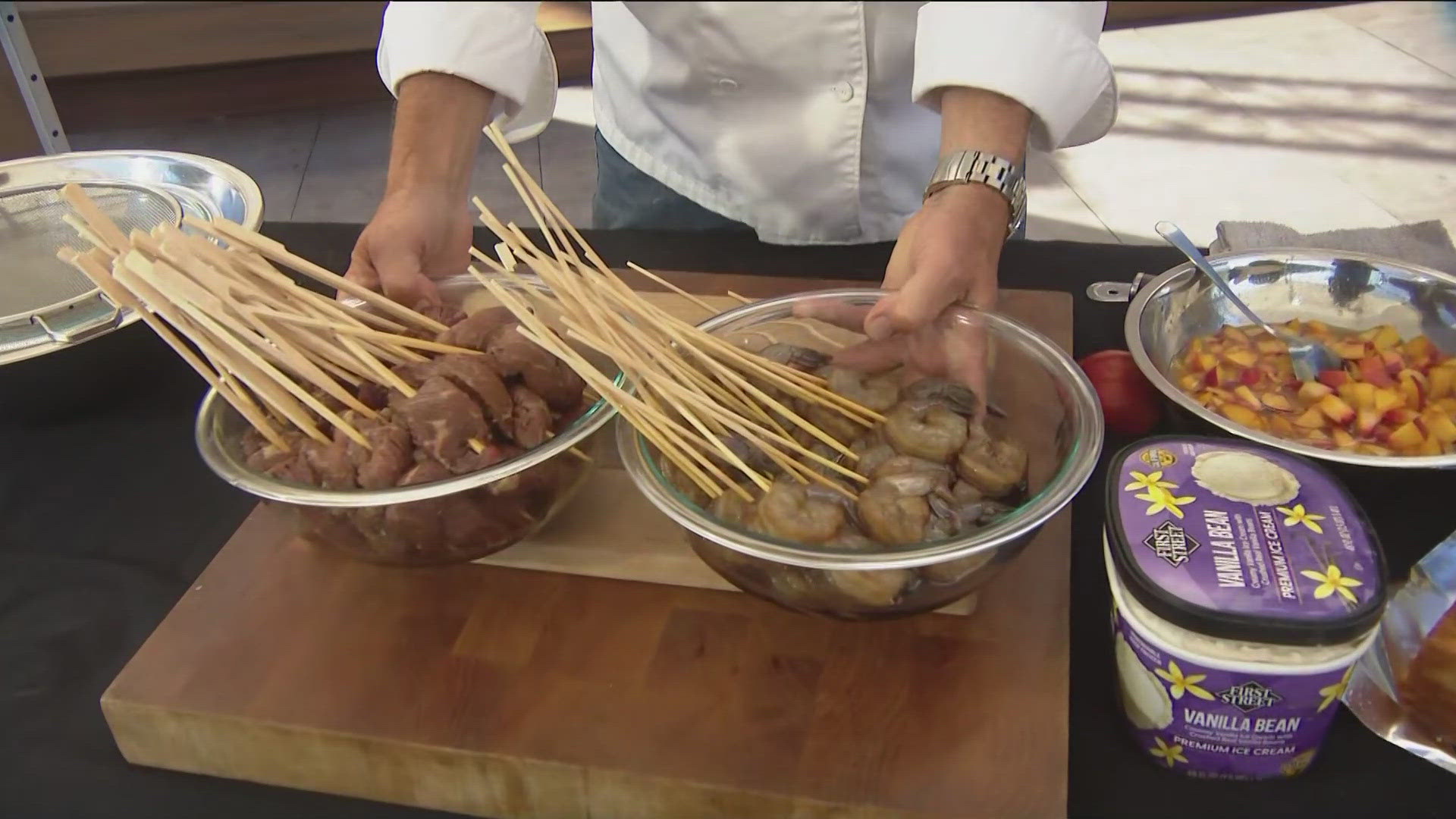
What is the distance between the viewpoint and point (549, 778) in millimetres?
757

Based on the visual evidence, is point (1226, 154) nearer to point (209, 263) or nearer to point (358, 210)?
point (358, 210)

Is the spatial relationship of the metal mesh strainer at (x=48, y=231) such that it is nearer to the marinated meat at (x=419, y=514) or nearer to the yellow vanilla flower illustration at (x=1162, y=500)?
the marinated meat at (x=419, y=514)

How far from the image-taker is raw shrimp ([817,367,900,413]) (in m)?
0.90

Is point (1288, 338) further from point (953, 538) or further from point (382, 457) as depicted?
point (382, 457)

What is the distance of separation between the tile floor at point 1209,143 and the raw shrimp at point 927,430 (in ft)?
8.14

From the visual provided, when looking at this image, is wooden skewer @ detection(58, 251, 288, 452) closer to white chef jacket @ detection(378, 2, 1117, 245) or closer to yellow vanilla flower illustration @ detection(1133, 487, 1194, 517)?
white chef jacket @ detection(378, 2, 1117, 245)

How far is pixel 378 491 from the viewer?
80cm

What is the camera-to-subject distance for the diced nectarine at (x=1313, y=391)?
1.05m

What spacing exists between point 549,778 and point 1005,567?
0.37 metres

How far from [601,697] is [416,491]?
206 mm

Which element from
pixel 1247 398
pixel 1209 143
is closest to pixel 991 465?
pixel 1247 398

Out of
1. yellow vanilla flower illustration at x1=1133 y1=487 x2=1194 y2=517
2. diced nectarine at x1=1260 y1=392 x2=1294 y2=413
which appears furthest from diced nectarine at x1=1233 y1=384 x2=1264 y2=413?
yellow vanilla flower illustration at x1=1133 y1=487 x2=1194 y2=517

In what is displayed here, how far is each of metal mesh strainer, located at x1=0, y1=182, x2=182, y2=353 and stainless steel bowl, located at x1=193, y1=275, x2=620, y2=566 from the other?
0.46 metres

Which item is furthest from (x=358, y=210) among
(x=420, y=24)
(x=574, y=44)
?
(x=420, y=24)
